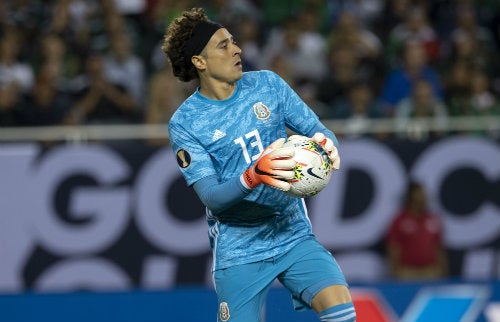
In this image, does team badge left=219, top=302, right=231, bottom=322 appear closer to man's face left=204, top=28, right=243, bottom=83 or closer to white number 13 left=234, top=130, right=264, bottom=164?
white number 13 left=234, top=130, right=264, bottom=164

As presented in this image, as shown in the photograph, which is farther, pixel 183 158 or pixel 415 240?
pixel 415 240

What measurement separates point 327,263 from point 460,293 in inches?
138

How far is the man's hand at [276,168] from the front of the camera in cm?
548

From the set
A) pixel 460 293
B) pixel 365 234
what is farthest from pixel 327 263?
pixel 365 234

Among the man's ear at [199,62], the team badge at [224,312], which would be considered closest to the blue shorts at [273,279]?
the team badge at [224,312]

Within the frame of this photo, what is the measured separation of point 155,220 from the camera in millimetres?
11016

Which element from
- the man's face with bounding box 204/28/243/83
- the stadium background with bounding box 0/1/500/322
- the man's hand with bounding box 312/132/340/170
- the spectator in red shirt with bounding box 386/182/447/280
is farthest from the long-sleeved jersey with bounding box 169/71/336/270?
the spectator in red shirt with bounding box 386/182/447/280

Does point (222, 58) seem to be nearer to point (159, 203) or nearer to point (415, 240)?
point (159, 203)

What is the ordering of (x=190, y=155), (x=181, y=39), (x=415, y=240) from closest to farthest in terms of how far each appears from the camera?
(x=190, y=155) → (x=181, y=39) → (x=415, y=240)

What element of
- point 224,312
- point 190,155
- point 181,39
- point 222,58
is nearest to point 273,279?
point 224,312

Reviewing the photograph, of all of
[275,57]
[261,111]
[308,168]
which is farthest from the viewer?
[275,57]

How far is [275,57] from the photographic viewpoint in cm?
1163

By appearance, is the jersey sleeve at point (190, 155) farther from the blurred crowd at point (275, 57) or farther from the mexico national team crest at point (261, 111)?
the blurred crowd at point (275, 57)

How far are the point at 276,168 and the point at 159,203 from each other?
223 inches
